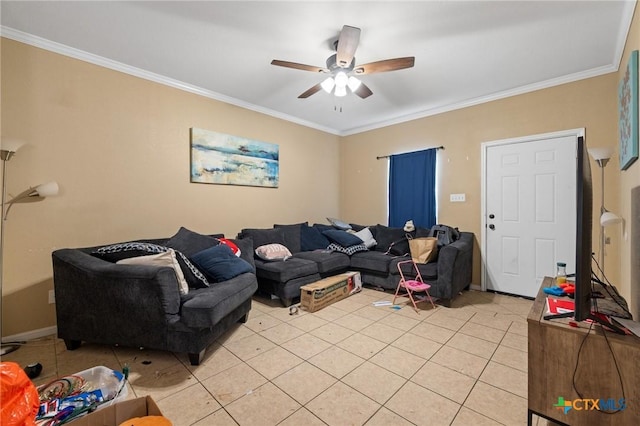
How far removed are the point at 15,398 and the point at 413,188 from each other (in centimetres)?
445

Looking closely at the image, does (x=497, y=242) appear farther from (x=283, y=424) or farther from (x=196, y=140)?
(x=196, y=140)

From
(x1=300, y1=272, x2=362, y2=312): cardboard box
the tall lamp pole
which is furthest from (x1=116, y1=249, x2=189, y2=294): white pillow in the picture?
(x1=300, y1=272, x2=362, y2=312): cardboard box

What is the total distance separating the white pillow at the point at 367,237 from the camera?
437cm

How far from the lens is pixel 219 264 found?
102 inches

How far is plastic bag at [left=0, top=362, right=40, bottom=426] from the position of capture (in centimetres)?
97

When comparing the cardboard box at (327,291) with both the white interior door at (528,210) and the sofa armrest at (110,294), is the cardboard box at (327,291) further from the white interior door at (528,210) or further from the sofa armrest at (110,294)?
the white interior door at (528,210)

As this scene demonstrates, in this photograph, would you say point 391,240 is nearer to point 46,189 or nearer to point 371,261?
point 371,261

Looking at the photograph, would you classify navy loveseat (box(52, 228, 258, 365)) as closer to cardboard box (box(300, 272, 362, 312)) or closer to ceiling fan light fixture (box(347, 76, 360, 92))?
cardboard box (box(300, 272, 362, 312))

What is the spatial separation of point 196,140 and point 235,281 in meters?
2.00

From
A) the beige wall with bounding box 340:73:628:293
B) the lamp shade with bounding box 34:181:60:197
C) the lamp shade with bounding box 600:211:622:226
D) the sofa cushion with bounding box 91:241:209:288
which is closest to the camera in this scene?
the lamp shade with bounding box 600:211:622:226

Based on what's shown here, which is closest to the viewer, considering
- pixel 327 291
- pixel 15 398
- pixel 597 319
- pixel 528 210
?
pixel 15 398

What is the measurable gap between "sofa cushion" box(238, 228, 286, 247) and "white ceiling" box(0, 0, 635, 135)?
6.08 ft

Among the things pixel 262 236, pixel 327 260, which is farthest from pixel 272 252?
pixel 327 260

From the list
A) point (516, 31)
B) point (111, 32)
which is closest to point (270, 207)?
point (111, 32)
